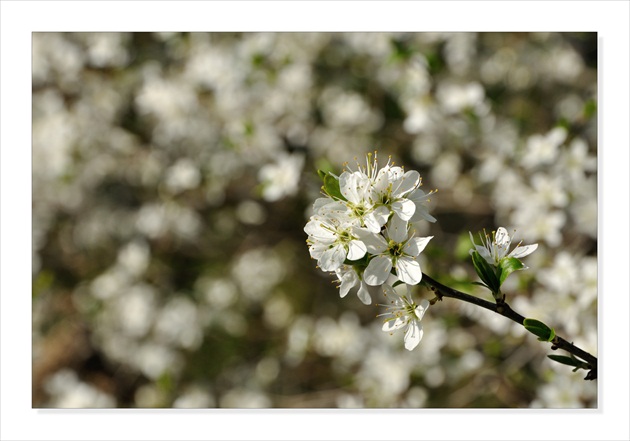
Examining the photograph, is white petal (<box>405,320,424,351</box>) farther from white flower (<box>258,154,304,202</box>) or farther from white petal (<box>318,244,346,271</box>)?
white flower (<box>258,154,304,202</box>)

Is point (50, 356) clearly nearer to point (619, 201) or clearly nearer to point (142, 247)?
point (142, 247)

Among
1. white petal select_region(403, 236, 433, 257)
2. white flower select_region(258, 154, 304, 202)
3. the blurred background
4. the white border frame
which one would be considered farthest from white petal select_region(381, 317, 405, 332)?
white flower select_region(258, 154, 304, 202)
